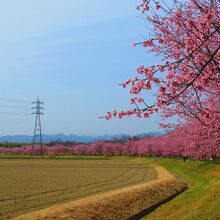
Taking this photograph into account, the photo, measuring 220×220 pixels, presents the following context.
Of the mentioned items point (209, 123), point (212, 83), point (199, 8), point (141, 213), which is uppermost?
point (199, 8)

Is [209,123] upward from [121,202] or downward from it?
upward

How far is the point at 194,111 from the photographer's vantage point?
16.0 meters

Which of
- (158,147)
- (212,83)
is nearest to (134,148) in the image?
(158,147)

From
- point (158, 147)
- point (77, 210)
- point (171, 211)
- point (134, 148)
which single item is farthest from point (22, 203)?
point (134, 148)

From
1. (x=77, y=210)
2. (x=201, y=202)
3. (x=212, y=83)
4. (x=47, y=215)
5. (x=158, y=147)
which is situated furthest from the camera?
(x=158, y=147)

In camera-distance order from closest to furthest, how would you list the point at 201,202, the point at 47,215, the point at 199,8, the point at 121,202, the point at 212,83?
the point at 199,8 → the point at 212,83 → the point at 47,215 → the point at 201,202 → the point at 121,202

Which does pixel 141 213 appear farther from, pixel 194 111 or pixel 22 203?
pixel 194 111

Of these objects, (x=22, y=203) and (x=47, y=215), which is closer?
(x=47, y=215)

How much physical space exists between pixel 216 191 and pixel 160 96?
19.5m

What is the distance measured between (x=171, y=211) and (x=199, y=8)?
52.2ft

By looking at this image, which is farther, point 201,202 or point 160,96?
point 201,202

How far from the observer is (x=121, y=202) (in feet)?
86.6

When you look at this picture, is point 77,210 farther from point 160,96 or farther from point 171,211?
point 160,96

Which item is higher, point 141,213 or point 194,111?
point 194,111
